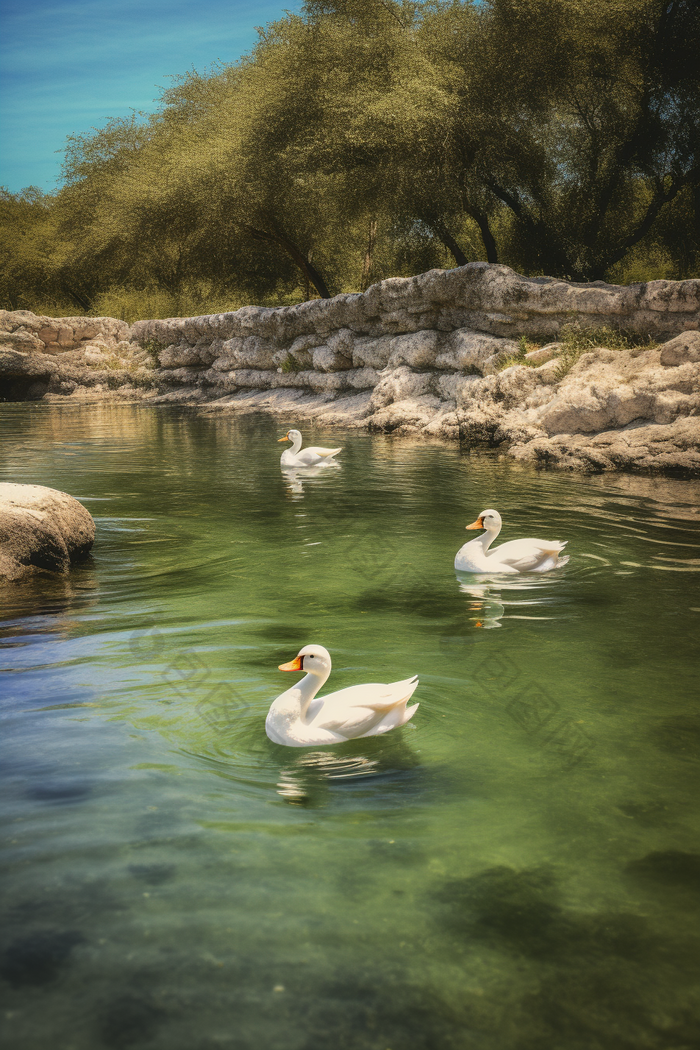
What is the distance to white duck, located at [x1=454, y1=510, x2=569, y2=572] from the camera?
7.68 meters

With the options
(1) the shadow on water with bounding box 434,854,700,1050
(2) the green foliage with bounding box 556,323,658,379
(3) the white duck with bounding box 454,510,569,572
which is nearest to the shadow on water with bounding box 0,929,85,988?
(1) the shadow on water with bounding box 434,854,700,1050

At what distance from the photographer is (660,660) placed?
5832 millimetres

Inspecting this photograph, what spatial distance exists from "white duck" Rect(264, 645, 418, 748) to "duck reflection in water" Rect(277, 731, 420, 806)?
3.8 inches

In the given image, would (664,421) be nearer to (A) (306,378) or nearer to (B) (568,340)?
(B) (568,340)

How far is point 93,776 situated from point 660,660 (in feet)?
12.1

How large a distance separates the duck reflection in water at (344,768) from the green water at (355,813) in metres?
0.02

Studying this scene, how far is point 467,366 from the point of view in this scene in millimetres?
18547

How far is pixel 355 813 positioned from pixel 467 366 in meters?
15.6

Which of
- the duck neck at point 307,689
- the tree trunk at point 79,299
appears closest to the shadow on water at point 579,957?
the duck neck at point 307,689

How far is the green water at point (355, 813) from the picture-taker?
2779mm

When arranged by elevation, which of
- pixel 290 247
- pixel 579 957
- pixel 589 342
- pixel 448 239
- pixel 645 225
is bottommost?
pixel 579 957

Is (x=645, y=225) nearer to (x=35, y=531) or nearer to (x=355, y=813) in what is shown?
(x=35, y=531)

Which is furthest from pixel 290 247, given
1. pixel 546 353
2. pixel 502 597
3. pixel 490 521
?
pixel 502 597

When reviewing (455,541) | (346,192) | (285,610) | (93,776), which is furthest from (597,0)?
(93,776)
